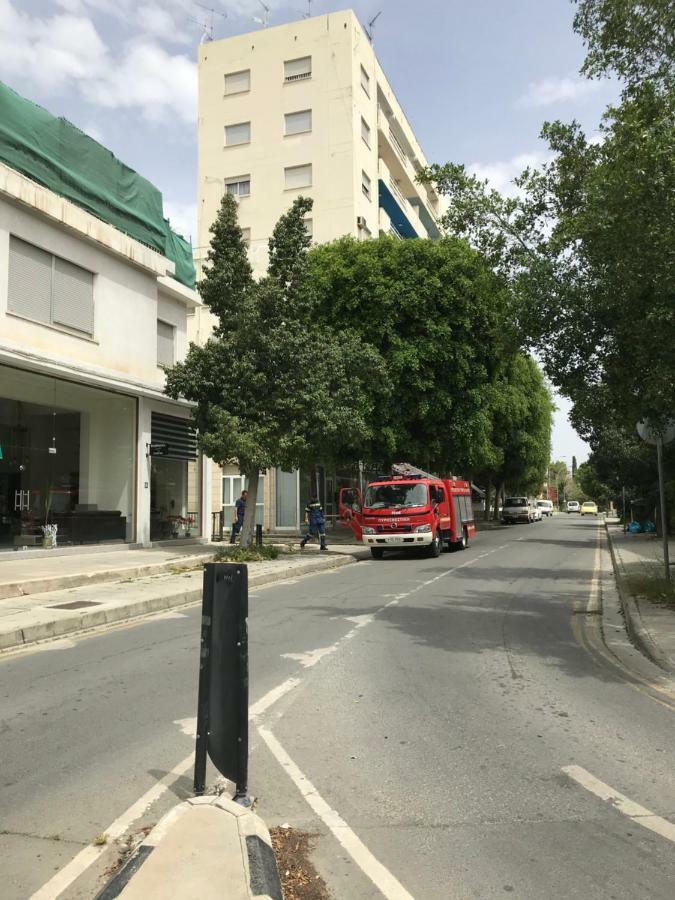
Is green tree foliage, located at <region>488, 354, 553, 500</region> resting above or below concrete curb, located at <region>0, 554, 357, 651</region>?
above

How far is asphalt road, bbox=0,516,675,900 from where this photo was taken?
10.3 feet

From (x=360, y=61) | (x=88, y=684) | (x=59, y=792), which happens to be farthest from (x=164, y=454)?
(x=360, y=61)

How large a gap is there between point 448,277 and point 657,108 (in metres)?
17.0

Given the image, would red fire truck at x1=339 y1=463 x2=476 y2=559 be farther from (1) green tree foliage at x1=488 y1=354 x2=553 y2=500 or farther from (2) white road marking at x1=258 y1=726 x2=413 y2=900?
(2) white road marking at x1=258 y1=726 x2=413 y2=900

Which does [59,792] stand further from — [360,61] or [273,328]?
[360,61]

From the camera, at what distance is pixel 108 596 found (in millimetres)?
11250

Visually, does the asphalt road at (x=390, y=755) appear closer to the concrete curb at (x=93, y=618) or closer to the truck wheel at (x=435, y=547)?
the concrete curb at (x=93, y=618)

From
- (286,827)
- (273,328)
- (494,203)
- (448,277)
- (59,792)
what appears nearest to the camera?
(286,827)

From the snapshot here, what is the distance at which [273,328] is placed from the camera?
17.8 meters

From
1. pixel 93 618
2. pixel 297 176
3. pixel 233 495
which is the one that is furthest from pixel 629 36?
pixel 297 176

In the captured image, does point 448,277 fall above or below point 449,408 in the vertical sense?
above

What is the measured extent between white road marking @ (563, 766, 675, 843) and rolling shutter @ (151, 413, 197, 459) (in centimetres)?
1721

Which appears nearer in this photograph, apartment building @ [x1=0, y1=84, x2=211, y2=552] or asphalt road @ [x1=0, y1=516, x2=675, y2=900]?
asphalt road @ [x1=0, y1=516, x2=675, y2=900]

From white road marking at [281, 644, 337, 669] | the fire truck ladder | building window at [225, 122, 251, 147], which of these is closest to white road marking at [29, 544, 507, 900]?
white road marking at [281, 644, 337, 669]
